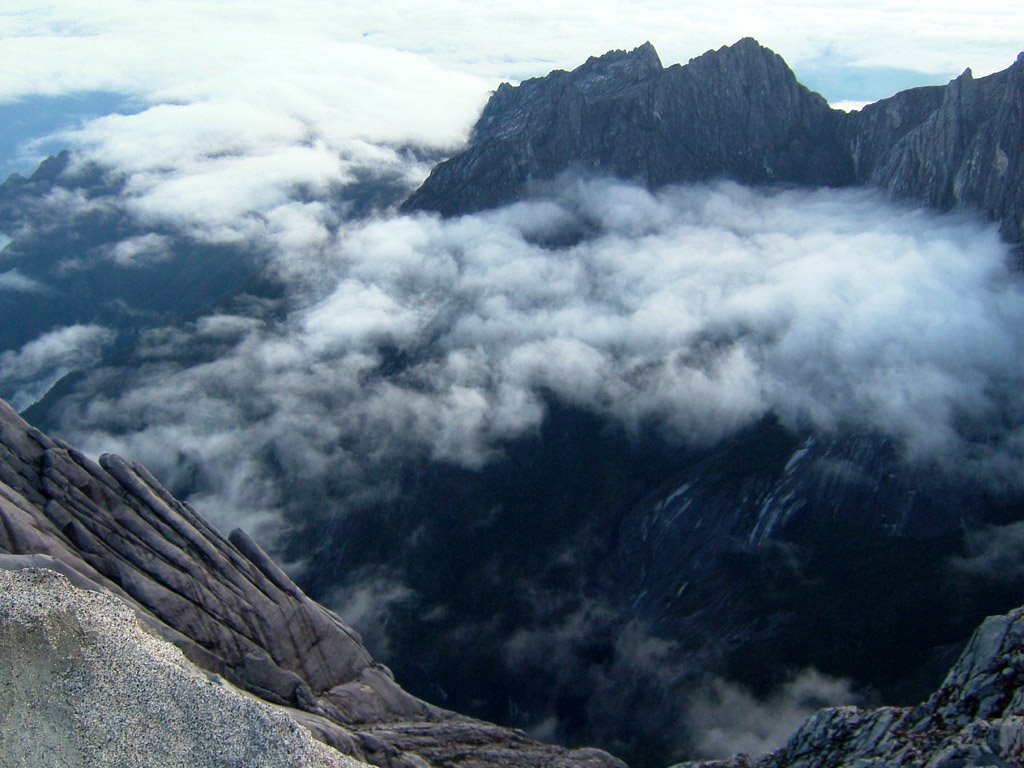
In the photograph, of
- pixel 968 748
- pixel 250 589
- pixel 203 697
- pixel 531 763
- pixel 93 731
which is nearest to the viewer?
pixel 968 748

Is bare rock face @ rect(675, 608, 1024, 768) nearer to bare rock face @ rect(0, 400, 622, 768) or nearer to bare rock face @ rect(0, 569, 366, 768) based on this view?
bare rock face @ rect(0, 400, 622, 768)

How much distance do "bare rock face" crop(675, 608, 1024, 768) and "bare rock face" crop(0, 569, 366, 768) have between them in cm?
5479

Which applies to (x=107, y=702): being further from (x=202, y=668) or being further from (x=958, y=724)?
(x=958, y=724)

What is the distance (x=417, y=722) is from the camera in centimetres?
13188

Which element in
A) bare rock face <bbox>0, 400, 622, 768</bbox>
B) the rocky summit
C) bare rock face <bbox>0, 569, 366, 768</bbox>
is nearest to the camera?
bare rock face <bbox>0, 569, 366, 768</bbox>

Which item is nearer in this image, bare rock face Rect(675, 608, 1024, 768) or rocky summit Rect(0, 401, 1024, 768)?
bare rock face Rect(675, 608, 1024, 768)

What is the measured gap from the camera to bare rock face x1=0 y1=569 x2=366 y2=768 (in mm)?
83000

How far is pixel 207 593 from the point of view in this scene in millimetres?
117688

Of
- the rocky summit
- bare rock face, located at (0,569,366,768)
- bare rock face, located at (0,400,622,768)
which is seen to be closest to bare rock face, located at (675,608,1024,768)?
the rocky summit

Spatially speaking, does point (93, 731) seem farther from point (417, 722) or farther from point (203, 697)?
point (417, 722)

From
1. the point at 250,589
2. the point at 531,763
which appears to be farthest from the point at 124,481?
the point at 531,763

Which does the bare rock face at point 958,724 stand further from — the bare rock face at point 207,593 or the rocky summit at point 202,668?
the bare rock face at point 207,593

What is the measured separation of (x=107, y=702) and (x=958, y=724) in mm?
81645

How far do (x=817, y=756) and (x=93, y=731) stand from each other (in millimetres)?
78367
